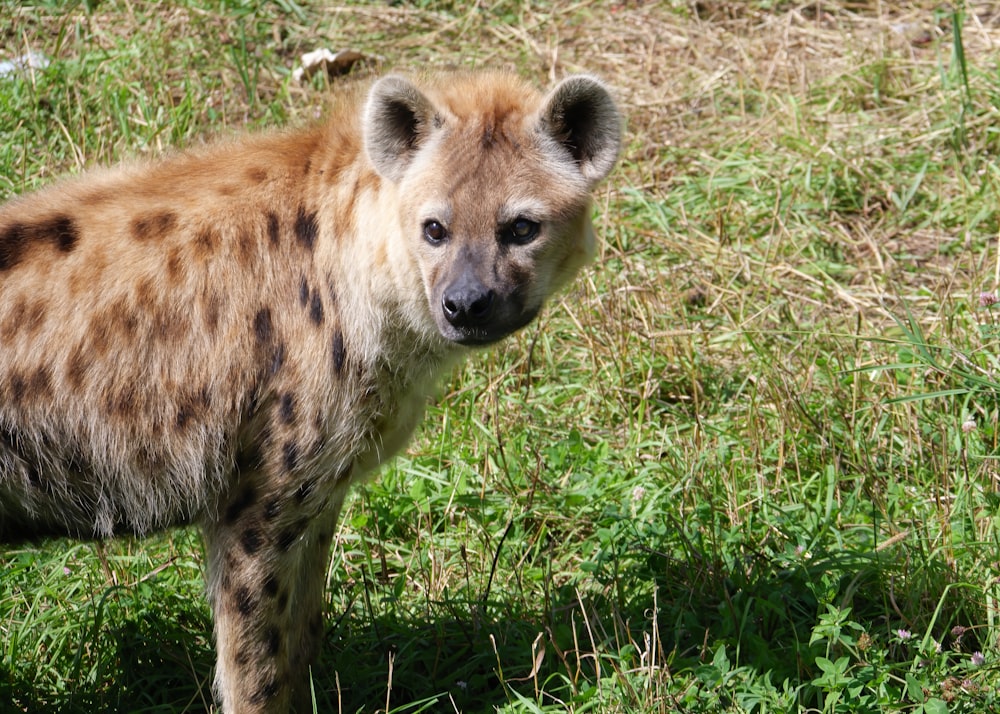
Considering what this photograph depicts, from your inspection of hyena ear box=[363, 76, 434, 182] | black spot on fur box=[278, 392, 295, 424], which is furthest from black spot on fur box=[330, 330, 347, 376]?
hyena ear box=[363, 76, 434, 182]

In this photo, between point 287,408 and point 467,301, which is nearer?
point 467,301

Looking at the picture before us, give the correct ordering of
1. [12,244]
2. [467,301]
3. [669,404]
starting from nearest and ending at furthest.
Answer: [467,301] < [12,244] < [669,404]

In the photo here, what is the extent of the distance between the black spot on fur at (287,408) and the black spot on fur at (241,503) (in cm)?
22

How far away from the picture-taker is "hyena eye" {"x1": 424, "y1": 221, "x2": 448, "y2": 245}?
325cm

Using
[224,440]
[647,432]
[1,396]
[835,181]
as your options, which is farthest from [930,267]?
[1,396]

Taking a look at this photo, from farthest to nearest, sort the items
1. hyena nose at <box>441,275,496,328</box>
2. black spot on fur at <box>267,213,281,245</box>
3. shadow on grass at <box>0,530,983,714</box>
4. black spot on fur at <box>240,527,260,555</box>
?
shadow on grass at <box>0,530,983,714</box> → black spot on fur at <box>267,213,281,245</box> → black spot on fur at <box>240,527,260,555</box> → hyena nose at <box>441,275,496,328</box>

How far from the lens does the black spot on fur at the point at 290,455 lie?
3234mm

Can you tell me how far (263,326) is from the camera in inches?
130

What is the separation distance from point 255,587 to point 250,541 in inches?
5.0

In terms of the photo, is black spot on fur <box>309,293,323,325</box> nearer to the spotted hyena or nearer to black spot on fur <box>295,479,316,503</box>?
the spotted hyena

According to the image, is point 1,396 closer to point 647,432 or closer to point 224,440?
point 224,440

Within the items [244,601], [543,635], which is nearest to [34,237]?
[244,601]

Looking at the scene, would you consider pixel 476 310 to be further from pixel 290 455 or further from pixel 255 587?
pixel 255 587

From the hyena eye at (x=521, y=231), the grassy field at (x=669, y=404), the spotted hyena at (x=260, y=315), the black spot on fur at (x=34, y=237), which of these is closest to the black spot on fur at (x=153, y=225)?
the spotted hyena at (x=260, y=315)
